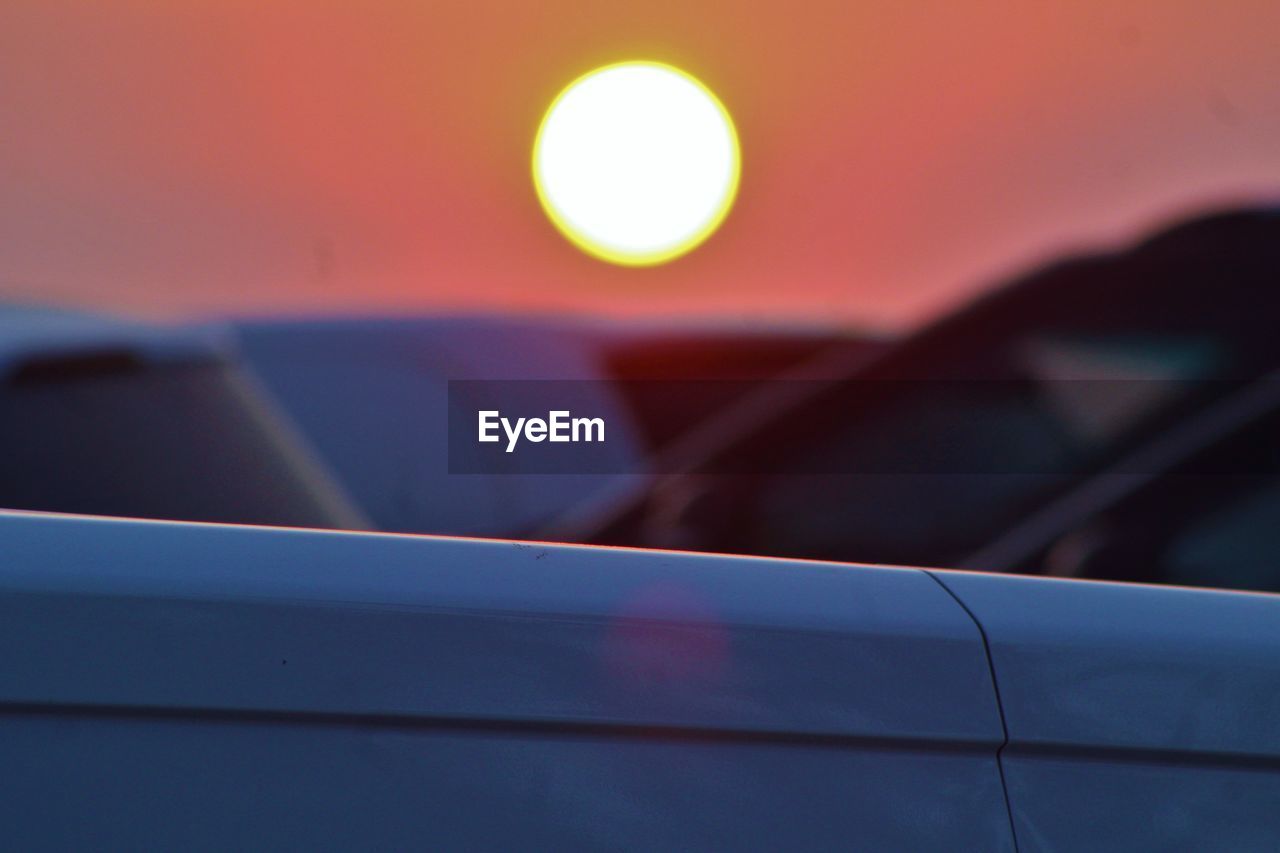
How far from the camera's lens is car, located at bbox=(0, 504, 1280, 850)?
116cm

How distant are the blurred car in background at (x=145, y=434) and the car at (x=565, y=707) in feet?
3.84

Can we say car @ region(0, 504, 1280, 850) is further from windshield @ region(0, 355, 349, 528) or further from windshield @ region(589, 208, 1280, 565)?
windshield @ region(589, 208, 1280, 565)

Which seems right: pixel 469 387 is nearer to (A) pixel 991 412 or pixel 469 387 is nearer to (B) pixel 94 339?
(A) pixel 991 412

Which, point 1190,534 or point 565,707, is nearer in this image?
point 565,707

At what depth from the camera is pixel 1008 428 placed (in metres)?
4.32

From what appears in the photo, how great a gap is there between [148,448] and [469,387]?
2757 millimetres

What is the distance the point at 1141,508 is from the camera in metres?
3.67

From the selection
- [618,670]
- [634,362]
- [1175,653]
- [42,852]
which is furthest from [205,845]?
[634,362]

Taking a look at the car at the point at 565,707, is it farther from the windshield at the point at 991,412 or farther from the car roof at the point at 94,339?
the windshield at the point at 991,412

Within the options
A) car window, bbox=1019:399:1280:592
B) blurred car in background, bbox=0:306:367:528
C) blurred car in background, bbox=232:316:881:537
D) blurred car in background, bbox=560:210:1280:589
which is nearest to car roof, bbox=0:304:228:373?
blurred car in background, bbox=0:306:367:528

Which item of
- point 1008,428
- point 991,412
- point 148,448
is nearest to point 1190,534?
point 1008,428

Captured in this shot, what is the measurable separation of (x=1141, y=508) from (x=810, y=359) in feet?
15.4

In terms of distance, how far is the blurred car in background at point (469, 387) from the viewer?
474cm

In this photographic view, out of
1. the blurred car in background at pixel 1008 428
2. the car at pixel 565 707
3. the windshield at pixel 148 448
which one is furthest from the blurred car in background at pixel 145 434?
the blurred car in background at pixel 1008 428
